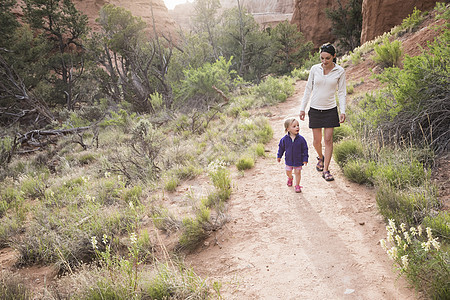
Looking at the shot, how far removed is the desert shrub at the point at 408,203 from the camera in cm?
251

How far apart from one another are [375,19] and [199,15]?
12.1 meters

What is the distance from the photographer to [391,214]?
2645 millimetres

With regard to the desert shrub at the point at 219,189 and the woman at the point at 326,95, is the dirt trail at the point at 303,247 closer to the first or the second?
the desert shrub at the point at 219,189

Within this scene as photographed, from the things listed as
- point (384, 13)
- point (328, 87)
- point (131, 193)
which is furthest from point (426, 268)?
point (384, 13)

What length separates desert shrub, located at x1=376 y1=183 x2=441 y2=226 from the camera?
2514 mm

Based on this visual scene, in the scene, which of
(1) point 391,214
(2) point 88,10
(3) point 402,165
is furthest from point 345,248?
(2) point 88,10

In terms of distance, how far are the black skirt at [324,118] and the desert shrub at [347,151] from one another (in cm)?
66

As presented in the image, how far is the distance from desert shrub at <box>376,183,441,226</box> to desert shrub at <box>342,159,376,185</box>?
69 cm

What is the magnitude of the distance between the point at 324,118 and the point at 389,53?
6.64 meters

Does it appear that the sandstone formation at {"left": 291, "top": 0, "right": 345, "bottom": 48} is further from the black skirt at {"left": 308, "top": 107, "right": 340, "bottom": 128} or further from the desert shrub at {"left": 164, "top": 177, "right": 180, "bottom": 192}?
the desert shrub at {"left": 164, "top": 177, "right": 180, "bottom": 192}

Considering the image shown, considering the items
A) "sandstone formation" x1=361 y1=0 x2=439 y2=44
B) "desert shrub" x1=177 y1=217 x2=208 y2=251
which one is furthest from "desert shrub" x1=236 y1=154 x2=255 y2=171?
"sandstone formation" x1=361 y1=0 x2=439 y2=44

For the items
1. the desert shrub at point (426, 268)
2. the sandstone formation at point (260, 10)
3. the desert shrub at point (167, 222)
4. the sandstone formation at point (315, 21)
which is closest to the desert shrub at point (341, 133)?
the desert shrub at point (426, 268)

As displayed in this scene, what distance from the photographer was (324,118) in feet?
12.9

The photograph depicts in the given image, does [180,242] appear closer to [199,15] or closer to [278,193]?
[278,193]
